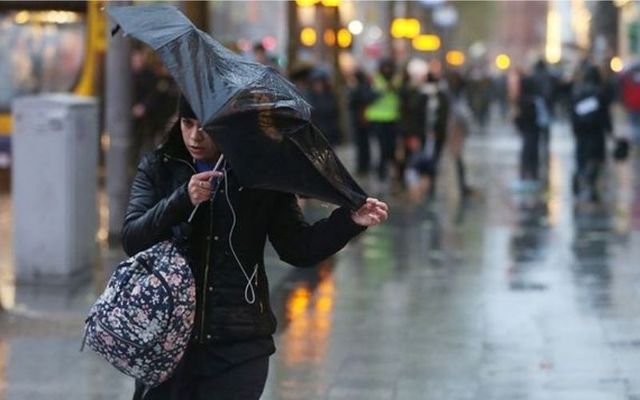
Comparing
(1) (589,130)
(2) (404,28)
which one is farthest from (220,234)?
(2) (404,28)

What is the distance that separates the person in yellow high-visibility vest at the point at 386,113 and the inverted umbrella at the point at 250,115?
16.8m

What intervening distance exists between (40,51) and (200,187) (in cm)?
1796

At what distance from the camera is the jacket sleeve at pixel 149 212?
5.10m

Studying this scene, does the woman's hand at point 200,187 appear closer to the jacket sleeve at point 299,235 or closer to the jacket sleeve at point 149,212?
the jacket sleeve at point 149,212

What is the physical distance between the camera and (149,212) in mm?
5223

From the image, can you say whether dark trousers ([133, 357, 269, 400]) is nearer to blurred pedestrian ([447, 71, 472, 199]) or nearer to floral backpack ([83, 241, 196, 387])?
floral backpack ([83, 241, 196, 387])

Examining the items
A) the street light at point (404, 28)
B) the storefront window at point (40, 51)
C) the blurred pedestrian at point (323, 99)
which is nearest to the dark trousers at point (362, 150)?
the blurred pedestrian at point (323, 99)

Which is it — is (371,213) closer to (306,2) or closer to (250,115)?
(250,115)

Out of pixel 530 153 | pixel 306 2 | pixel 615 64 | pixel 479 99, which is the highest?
pixel 306 2

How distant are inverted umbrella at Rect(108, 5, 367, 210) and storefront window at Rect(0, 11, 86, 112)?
17547 millimetres

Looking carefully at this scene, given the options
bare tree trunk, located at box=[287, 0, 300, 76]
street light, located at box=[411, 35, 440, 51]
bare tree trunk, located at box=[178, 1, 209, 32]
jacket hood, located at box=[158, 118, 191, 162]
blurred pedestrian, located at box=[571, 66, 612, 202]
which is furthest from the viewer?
street light, located at box=[411, 35, 440, 51]

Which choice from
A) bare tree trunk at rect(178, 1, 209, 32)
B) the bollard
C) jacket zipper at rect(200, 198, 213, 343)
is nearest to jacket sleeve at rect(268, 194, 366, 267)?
jacket zipper at rect(200, 198, 213, 343)

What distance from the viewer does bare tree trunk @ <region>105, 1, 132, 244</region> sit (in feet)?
46.2

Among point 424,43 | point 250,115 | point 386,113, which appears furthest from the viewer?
point 424,43
